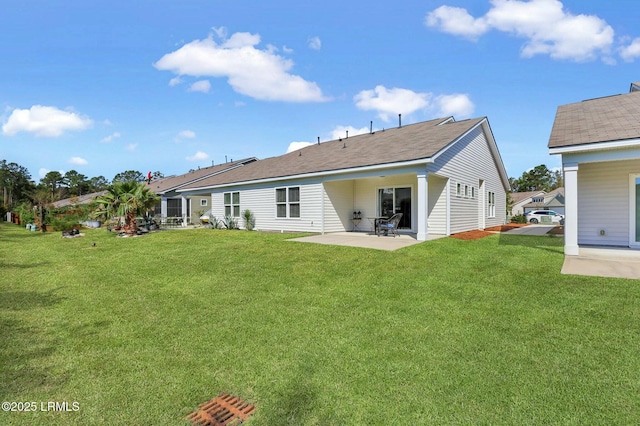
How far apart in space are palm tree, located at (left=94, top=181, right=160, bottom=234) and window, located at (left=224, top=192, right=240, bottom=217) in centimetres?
464

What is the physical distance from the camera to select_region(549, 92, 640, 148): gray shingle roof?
26.2 feet

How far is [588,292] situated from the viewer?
5.08 meters

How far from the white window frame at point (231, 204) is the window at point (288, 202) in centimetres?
368

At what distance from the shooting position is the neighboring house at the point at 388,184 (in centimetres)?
1216

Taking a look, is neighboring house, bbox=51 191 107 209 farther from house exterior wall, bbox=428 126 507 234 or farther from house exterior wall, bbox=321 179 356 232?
house exterior wall, bbox=428 126 507 234

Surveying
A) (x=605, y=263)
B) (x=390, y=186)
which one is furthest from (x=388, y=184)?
(x=605, y=263)

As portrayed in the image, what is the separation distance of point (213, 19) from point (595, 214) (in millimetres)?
14973

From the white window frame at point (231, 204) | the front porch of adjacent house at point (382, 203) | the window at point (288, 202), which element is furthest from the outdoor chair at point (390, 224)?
the white window frame at point (231, 204)

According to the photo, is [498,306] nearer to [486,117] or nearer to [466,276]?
[466,276]

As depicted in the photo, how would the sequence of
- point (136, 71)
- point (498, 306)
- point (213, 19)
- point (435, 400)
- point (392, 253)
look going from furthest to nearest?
point (136, 71)
point (213, 19)
point (392, 253)
point (498, 306)
point (435, 400)

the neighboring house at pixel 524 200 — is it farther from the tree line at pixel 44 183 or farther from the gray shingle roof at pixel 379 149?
the tree line at pixel 44 183

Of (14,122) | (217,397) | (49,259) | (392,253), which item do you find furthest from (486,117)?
(14,122)

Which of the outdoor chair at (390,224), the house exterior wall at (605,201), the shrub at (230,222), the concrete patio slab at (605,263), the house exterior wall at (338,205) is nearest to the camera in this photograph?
the concrete patio slab at (605,263)

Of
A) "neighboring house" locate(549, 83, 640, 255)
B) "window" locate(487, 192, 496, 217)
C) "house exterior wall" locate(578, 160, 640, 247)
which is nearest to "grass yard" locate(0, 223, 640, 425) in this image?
"neighboring house" locate(549, 83, 640, 255)
